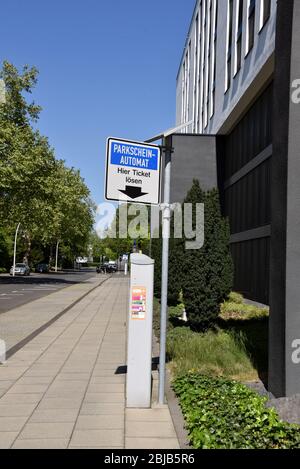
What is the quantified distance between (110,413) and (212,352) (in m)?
3.02

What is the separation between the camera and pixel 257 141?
74.8ft

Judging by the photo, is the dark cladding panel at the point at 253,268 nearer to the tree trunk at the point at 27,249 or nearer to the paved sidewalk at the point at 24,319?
the paved sidewalk at the point at 24,319

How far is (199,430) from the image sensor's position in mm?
4789

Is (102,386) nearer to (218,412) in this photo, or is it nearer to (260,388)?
(260,388)

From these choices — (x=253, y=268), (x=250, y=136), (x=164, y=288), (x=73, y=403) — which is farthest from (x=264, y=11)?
(x=73, y=403)

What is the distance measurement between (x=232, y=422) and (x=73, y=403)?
2.39 m

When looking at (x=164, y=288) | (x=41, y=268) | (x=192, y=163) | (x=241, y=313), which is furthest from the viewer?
(x=41, y=268)

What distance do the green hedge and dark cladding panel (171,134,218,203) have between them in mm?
24727

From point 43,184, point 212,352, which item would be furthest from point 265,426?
point 43,184

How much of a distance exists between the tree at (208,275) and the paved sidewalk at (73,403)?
1.83m

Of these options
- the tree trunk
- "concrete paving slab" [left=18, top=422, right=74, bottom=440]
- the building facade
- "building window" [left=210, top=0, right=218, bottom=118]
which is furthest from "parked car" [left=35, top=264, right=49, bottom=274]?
"concrete paving slab" [left=18, top=422, right=74, bottom=440]

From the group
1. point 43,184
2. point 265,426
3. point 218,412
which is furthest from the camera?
point 43,184

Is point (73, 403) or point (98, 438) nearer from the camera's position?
point (98, 438)

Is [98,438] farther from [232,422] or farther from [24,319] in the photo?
[24,319]
